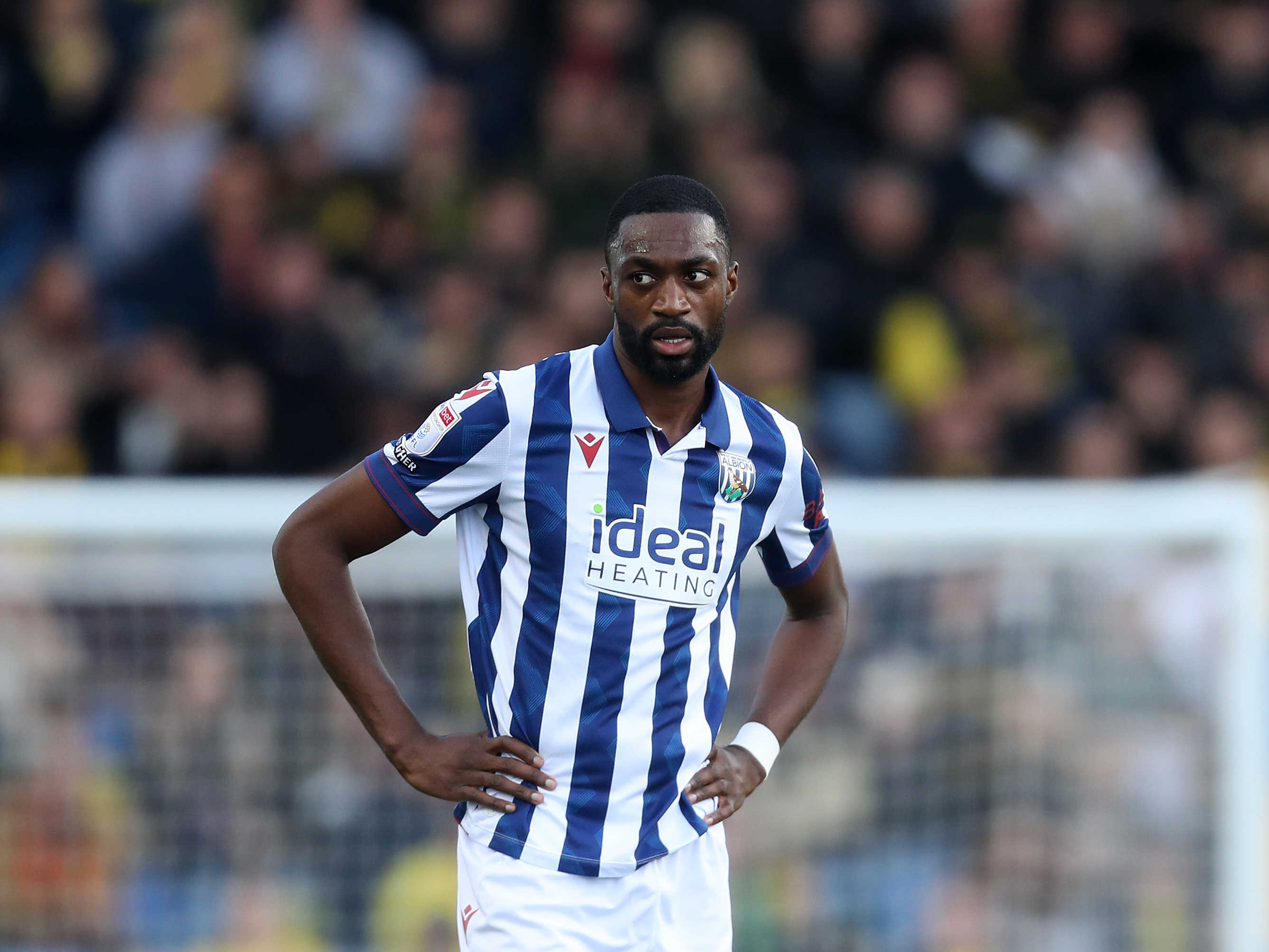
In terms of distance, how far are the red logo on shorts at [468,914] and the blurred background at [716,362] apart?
7.44 ft

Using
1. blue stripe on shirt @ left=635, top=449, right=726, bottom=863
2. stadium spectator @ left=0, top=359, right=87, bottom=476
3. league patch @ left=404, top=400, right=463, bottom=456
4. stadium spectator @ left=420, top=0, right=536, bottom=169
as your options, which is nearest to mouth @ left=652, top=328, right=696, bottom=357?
blue stripe on shirt @ left=635, top=449, right=726, bottom=863

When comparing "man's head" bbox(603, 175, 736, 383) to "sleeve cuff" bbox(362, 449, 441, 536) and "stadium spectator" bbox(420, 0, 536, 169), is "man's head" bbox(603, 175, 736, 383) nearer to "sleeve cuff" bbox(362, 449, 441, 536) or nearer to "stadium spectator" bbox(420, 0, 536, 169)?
"sleeve cuff" bbox(362, 449, 441, 536)

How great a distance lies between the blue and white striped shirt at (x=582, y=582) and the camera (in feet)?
10.0

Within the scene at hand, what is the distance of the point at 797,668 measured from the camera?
3512 mm

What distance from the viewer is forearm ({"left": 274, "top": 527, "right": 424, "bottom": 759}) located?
3.06 metres

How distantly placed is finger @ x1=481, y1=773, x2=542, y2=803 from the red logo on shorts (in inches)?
9.2

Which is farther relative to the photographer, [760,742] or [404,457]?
[760,742]

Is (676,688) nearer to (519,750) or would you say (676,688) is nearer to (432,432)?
(519,750)

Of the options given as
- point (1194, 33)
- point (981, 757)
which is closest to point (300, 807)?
point (981, 757)

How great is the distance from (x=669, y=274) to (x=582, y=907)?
1184 millimetres

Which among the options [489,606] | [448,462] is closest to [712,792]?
[489,606]

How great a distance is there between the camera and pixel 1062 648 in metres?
5.68

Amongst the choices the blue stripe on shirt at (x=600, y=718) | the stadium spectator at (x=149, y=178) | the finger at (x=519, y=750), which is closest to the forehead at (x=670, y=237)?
the blue stripe on shirt at (x=600, y=718)

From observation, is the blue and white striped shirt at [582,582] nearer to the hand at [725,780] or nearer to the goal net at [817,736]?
the hand at [725,780]
